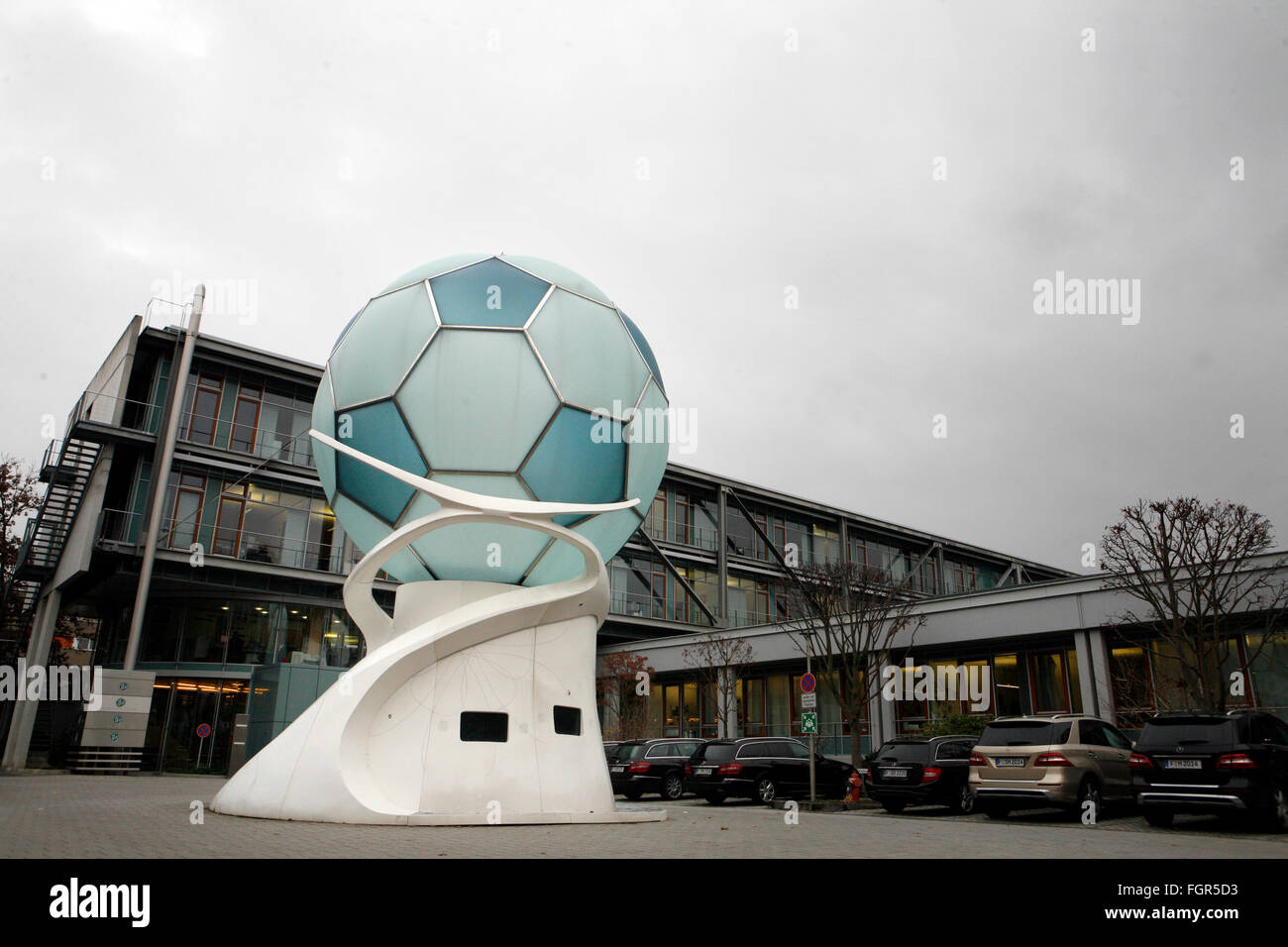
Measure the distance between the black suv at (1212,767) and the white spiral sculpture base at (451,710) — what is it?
6756mm

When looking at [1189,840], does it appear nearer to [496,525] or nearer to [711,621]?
[496,525]

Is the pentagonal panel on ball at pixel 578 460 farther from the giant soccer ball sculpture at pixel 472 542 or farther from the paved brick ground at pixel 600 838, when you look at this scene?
the paved brick ground at pixel 600 838

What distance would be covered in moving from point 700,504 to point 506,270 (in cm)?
3544

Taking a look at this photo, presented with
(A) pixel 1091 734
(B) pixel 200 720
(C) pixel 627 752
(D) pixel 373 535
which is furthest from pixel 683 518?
(D) pixel 373 535

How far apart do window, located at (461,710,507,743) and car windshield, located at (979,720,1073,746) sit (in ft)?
25.4

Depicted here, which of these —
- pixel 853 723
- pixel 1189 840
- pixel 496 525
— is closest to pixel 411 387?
pixel 496 525

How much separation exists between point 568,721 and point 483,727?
1.18 metres

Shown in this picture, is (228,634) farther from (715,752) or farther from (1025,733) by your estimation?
(1025,733)

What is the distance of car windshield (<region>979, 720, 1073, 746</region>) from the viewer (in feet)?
42.0

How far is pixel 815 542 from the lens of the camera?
165ft

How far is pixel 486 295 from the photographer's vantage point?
1080 centimetres

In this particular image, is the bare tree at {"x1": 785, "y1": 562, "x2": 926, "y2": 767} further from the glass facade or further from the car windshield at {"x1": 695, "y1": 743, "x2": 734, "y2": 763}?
the glass facade

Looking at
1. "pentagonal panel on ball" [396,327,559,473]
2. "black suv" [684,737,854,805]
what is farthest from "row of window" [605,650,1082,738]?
"pentagonal panel on ball" [396,327,559,473]
